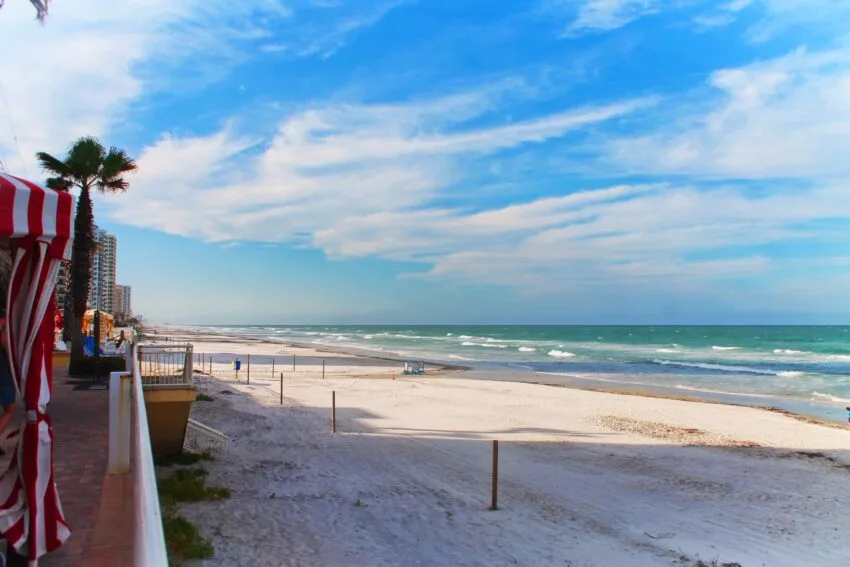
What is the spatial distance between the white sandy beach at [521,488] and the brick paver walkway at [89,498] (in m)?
1.87

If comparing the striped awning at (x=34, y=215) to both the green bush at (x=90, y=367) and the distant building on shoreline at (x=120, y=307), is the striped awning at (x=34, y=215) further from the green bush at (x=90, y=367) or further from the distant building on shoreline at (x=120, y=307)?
the distant building on shoreline at (x=120, y=307)

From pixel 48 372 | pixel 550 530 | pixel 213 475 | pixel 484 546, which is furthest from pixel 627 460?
pixel 48 372

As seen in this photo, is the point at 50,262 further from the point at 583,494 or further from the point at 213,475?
the point at 583,494

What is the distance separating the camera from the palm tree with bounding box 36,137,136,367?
16266mm

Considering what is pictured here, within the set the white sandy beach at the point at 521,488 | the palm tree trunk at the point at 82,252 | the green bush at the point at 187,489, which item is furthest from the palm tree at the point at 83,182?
the green bush at the point at 187,489

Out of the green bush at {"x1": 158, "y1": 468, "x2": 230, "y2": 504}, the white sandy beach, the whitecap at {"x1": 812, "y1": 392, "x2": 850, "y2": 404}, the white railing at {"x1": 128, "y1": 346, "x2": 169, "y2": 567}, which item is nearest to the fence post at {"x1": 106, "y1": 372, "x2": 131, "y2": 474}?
the white sandy beach

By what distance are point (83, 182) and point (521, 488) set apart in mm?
14530

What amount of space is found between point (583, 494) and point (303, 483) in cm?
495

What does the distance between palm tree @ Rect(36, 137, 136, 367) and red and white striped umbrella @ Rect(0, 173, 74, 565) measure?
14.5 meters

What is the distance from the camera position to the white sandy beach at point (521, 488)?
7895 millimetres

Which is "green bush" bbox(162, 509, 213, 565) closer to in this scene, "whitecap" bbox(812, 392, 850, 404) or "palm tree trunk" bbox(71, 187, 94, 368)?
"palm tree trunk" bbox(71, 187, 94, 368)

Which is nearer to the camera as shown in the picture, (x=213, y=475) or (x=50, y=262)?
(x=50, y=262)

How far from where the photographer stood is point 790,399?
27.0 meters

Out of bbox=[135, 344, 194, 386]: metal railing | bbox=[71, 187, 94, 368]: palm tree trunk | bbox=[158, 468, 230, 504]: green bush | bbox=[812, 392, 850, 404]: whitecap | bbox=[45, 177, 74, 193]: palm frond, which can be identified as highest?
bbox=[45, 177, 74, 193]: palm frond
